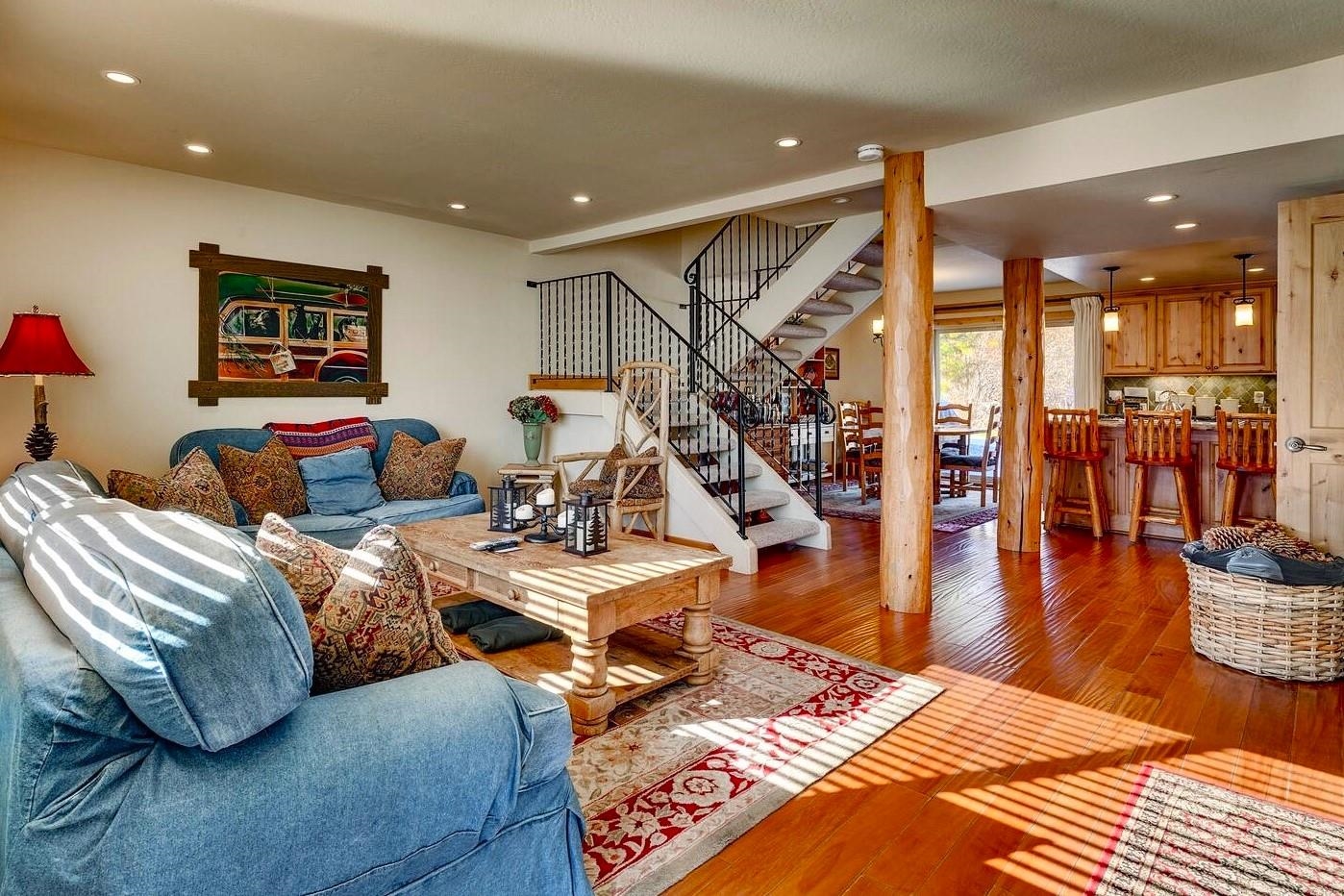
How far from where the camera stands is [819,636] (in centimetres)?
358

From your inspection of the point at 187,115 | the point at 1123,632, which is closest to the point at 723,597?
the point at 1123,632

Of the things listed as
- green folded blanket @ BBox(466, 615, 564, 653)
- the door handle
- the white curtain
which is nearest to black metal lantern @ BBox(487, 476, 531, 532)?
green folded blanket @ BBox(466, 615, 564, 653)

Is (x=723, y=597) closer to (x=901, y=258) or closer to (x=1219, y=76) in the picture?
(x=901, y=258)

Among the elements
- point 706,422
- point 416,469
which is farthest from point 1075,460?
point 416,469

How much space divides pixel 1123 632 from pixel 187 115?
5333mm

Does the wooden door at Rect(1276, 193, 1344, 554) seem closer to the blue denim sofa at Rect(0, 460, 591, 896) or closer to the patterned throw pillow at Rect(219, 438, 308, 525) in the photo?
the blue denim sofa at Rect(0, 460, 591, 896)

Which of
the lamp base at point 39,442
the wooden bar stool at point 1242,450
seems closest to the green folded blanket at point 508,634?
the lamp base at point 39,442

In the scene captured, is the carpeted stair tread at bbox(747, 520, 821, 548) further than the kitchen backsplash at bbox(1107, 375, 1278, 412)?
No

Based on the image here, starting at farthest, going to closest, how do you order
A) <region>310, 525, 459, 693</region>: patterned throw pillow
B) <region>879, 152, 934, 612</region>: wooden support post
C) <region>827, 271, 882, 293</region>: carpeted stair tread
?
<region>827, 271, 882, 293</region>: carpeted stair tread
<region>879, 152, 934, 612</region>: wooden support post
<region>310, 525, 459, 693</region>: patterned throw pillow

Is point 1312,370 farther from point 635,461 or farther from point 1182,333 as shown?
→ point 1182,333

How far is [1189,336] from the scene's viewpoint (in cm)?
788

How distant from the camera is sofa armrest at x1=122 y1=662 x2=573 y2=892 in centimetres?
107

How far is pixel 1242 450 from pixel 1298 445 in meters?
1.78

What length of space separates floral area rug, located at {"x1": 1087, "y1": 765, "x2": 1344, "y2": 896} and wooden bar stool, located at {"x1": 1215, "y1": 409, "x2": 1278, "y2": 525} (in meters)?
3.57
